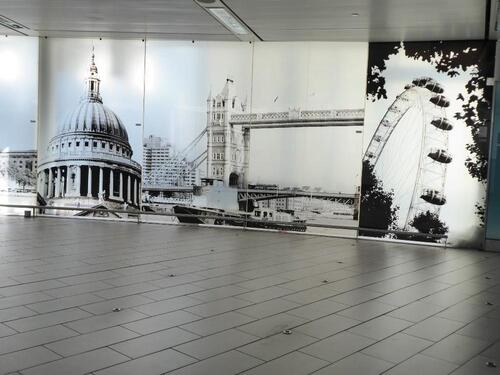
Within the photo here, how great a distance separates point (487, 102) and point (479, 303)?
397 cm

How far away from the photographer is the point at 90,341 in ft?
11.9

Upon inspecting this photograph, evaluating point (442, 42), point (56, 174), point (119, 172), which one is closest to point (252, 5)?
point (442, 42)

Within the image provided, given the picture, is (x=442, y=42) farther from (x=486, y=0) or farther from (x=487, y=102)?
(x=486, y=0)

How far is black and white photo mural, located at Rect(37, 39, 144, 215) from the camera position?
31.6 feet

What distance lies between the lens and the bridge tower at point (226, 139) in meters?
9.33

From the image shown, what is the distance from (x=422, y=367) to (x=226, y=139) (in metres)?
6.46

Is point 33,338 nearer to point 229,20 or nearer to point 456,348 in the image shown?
point 456,348

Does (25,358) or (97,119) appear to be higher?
(97,119)

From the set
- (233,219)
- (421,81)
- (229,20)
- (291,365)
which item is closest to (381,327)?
(291,365)

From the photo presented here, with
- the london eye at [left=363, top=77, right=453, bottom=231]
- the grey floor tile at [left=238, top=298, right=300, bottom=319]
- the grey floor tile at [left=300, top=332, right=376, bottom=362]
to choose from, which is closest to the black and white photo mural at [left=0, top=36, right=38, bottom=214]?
the london eye at [left=363, top=77, right=453, bottom=231]

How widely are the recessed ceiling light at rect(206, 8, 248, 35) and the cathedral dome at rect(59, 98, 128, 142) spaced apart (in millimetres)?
2858

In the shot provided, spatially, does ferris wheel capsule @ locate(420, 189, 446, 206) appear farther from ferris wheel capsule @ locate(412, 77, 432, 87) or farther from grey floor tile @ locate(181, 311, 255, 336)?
grey floor tile @ locate(181, 311, 255, 336)

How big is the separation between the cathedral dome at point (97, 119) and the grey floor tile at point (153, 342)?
639 cm

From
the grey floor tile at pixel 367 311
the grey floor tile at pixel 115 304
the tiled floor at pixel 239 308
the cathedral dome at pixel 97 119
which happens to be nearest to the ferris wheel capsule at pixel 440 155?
the tiled floor at pixel 239 308
